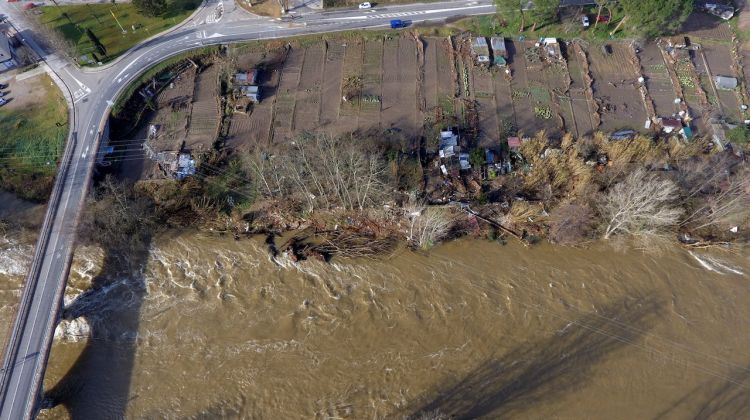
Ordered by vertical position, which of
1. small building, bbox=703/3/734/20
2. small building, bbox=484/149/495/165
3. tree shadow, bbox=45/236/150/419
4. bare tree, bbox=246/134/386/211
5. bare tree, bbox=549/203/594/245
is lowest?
tree shadow, bbox=45/236/150/419

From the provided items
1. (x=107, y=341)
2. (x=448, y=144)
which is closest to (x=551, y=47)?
(x=448, y=144)

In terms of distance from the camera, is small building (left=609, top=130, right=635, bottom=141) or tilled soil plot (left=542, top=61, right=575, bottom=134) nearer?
small building (left=609, top=130, right=635, bottom=141)

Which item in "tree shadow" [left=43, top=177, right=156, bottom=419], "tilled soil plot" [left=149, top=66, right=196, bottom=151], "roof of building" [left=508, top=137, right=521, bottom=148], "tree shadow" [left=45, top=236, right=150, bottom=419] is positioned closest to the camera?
"tree shadow" [left=45, top=236, right=150, bottom=419]

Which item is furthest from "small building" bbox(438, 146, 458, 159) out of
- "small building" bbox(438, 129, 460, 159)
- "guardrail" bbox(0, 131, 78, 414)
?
"guardrail" bbox(0, 131, 78, 414)

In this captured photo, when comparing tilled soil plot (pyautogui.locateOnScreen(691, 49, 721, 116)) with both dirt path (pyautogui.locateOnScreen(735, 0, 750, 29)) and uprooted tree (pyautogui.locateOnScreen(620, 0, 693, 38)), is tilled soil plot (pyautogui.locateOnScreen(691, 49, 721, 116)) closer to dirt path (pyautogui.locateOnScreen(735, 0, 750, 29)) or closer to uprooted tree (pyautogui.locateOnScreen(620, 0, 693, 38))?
uprooted tree (pyautogui.locateOnScreen(620, 0, 693, 38))

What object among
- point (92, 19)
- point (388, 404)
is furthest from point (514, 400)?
point (92, 19)

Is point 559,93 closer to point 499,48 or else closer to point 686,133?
point 499,48
